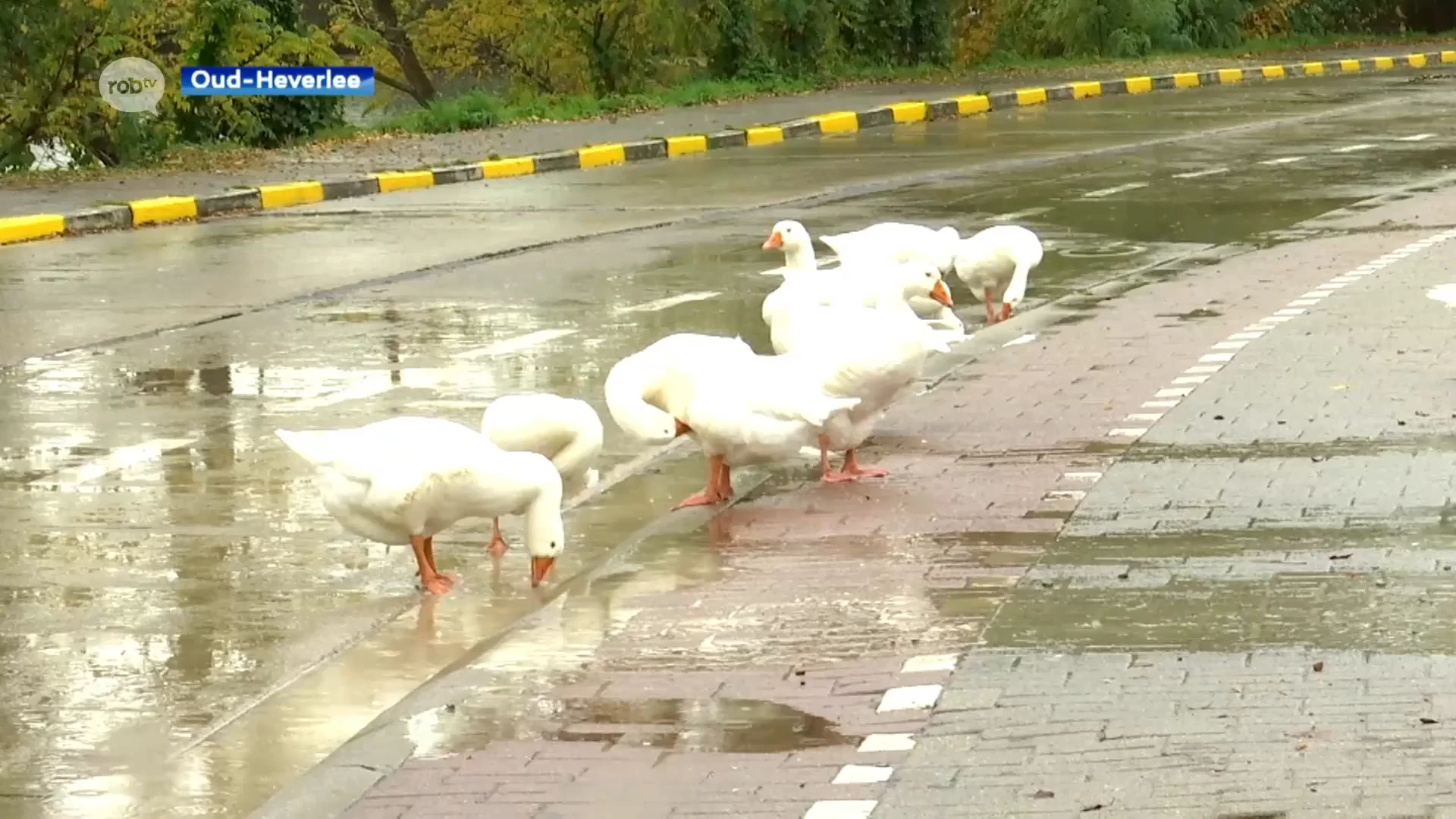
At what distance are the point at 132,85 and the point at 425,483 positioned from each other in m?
19.6

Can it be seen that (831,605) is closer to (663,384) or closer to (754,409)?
(754,409)

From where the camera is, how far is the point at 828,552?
8047 mm

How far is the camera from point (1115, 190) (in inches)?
844

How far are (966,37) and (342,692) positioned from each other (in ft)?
136

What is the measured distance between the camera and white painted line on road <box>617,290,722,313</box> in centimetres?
1426

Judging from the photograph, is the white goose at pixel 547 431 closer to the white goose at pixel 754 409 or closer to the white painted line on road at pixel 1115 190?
the white goose at pixel 754 409

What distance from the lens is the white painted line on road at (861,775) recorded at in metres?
5.59

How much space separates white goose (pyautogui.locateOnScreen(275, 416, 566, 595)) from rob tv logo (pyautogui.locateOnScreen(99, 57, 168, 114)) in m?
19.0

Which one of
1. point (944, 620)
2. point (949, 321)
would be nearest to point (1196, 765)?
point (944, 620)

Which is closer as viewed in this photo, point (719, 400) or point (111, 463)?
point (719, 400)

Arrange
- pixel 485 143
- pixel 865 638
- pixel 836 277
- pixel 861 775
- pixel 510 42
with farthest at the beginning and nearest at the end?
1. pixel 510 42
2. pixel 485 143
3. pixel 836 277
4. pixel 865 638
5. pixel 861 775

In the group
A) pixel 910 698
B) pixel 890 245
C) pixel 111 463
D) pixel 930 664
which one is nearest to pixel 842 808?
pixel 910 698

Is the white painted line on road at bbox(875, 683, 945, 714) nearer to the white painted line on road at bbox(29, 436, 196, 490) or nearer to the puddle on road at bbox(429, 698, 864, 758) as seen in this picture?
the puddle on road at bbox(429, 698, 864, 758)

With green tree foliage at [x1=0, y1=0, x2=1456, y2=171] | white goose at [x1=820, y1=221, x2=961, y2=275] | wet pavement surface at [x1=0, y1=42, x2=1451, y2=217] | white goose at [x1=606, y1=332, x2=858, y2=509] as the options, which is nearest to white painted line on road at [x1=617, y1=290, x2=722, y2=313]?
white goose at [x1=820, y1=221, x2=961, y2=275]
